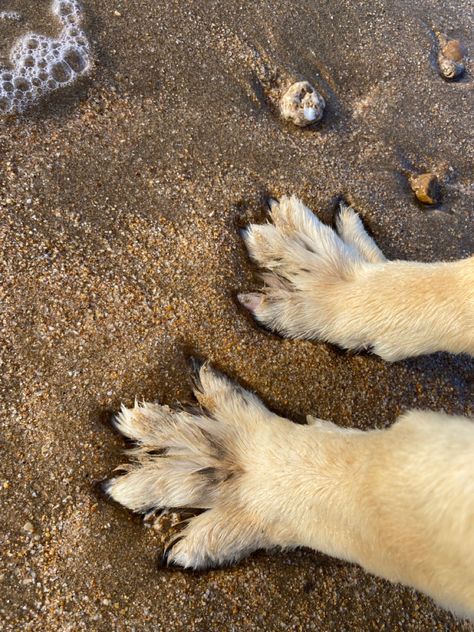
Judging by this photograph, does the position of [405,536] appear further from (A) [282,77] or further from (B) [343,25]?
(B) [343,25]

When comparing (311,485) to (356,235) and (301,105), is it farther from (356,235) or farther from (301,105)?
(301,105)

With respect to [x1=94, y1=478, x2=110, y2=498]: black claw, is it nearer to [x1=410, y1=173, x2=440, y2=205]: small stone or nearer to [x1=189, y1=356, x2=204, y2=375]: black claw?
[x1=189, y1=356, x2=204, y2=375]: black claw

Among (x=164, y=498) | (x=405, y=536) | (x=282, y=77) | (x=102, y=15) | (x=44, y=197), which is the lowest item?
(x=405, y=536)

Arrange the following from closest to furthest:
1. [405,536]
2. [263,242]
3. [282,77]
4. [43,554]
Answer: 1. [405,536]
2. [43,554]
3. [263,242]
4. [282,77]

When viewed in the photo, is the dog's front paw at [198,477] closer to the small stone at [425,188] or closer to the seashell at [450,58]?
the small stone at [425,188]

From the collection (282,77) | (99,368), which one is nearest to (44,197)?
(99,368)

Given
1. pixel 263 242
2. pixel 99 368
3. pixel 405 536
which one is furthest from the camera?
pixel 263 242

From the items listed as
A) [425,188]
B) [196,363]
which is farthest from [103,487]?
[425,188]
